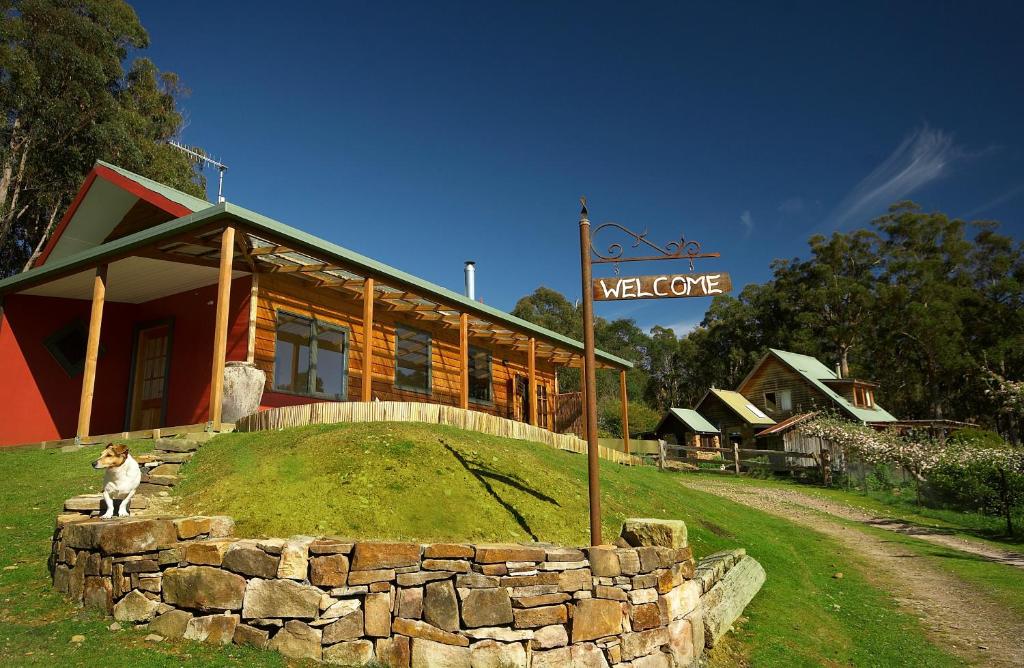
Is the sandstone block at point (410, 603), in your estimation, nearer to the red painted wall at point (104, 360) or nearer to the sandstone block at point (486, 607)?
the sandstone block at point (486, 607)

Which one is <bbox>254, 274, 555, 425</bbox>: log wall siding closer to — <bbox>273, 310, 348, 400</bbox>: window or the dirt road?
<bbox>273, 310, 348, 400</bbox>: window

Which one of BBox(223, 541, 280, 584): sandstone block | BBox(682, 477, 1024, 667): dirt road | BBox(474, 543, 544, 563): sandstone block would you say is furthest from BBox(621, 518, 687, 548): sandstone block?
BBox(682, 477, 1024, 667): dirt road

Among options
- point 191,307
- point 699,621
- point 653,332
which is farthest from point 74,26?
point 653,332

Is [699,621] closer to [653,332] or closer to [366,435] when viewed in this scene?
[366,435]

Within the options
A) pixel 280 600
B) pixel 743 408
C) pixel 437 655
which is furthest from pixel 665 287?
pixel 743 408

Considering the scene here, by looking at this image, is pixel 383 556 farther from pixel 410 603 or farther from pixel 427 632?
pixel 427 632

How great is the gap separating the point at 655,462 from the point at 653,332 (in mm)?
45601

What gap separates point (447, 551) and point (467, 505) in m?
1.63

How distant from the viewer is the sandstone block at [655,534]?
6.39 meters

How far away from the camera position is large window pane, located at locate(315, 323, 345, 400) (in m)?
14.3

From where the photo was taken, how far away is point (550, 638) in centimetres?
536

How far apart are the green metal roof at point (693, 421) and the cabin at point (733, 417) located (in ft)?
3.45

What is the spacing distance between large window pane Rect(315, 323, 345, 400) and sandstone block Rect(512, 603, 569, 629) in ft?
32.3

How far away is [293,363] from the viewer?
543 inches
